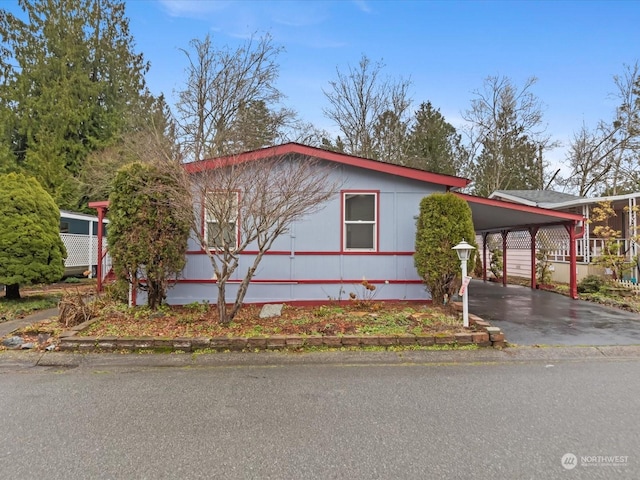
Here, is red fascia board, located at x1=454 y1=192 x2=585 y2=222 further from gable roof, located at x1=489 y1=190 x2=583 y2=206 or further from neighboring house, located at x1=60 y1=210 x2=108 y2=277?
neighboring house, located at x1=60 y1=210 x2=108 y2=277

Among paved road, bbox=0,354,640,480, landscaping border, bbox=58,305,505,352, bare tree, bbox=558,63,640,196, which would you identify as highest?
bare tree, bbox=558,63,640,196

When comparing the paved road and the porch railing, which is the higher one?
the porch railing

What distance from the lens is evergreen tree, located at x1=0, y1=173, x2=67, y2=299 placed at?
802 centimetres

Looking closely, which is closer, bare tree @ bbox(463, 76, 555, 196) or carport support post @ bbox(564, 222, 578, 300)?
carport support post @ bbox(564, 222, 578, 300)

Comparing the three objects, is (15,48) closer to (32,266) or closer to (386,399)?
(32,266)

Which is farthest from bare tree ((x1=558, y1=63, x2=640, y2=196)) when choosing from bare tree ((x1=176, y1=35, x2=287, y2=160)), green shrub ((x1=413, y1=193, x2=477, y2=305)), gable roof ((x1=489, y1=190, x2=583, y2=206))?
green shrub ((x1=413, y1=193, x2=477, y2=305))

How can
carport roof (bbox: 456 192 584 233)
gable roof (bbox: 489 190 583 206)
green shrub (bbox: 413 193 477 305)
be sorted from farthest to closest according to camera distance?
gable roof (bbox: 489 190 583 206), carport roof (bbox: 456 192 584 233), green shrub (bbox: 413 193 477 305)

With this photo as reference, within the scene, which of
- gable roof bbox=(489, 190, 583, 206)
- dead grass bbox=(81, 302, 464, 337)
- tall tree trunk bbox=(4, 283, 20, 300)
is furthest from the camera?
gable roof bbox=(489, 190, 583, 206)

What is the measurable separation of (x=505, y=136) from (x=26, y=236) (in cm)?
2803

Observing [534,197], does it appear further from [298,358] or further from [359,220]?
[298,358]

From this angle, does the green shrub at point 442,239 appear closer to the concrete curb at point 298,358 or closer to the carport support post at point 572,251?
the concrete curb at point 298,358

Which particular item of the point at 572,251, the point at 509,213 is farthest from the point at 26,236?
the point at 572,251

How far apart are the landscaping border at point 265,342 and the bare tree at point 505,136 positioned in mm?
23822

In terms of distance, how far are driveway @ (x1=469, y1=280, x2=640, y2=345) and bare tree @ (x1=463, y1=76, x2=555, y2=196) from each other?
1864cm
